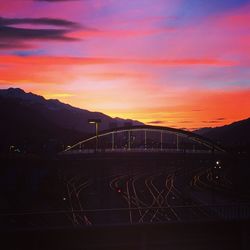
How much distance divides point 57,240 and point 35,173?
68.2m

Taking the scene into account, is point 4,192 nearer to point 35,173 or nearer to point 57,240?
point 35,173

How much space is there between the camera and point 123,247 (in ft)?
72.9

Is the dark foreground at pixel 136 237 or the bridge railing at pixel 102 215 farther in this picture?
the bridge railing at pixel 102 215

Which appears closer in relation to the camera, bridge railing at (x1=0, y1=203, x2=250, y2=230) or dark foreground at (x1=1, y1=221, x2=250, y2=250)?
dark foreground at (x1=1, y1=221, x2=250, y2=250)

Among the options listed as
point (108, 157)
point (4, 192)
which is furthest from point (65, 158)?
point (4, 192)

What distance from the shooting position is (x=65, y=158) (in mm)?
98812

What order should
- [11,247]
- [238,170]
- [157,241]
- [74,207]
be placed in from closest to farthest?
[11,247], [157,241], [74,207], [238,170]

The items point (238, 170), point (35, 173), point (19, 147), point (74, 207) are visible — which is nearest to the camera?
point (74, 207)

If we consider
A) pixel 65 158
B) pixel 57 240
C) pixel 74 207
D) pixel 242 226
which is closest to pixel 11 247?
pixel 57 240

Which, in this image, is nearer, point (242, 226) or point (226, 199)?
point (242, 226)

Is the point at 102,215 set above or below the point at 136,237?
A: below

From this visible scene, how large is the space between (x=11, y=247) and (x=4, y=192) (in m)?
49.6

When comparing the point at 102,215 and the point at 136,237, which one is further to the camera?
the point at 102,215

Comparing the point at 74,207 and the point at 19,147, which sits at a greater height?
the point at 19,147
